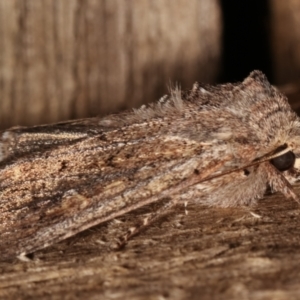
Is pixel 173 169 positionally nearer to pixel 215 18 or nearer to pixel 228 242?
pixel 228 242

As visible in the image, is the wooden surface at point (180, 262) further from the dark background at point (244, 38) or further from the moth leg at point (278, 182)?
the dark background at point (244, 38)

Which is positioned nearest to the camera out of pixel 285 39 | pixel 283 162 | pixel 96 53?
pixel 283 162

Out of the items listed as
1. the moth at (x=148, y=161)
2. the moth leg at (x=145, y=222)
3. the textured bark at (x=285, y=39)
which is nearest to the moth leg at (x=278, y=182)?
the moth at (x=148, y=161)

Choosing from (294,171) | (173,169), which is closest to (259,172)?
(294,171)

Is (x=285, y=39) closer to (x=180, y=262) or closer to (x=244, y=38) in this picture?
(x=244, y=38)

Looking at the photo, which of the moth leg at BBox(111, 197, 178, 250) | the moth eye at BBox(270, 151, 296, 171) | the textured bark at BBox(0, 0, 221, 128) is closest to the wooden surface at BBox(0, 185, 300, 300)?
the moth leg at BBox(111, 197, 178, 250)

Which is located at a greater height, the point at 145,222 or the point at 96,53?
the point at 96,53

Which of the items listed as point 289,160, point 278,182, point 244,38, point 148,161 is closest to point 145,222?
point 148,161
